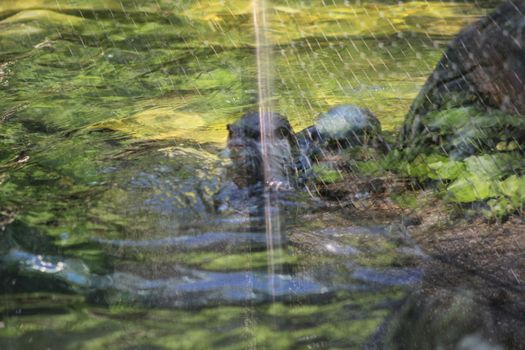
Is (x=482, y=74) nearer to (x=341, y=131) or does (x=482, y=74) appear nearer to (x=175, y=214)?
(x=341, y=131)

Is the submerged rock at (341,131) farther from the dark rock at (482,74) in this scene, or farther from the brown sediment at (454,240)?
the brown sediment at (454,240)

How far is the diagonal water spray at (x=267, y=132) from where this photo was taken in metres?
3.46

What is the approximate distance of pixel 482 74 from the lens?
4254 millimetres

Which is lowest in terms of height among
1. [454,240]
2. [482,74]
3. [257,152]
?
[257,152]

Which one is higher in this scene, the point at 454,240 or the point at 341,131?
the point at 454,240

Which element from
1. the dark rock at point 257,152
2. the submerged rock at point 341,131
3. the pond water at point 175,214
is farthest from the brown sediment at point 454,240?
the submerged rock at point 341,131

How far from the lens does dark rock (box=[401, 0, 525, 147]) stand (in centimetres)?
414

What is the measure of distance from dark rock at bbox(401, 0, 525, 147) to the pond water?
2.34 ft

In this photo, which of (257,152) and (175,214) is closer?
(175,214)

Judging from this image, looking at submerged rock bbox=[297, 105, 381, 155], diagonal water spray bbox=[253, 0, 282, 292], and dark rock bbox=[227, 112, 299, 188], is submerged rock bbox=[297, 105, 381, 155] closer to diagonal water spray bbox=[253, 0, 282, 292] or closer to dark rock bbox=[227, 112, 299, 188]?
dark rock bbox=[227, 112, 299, 188]

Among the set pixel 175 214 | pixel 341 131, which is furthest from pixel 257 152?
pixel 175 214

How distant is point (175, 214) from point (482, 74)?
194cm

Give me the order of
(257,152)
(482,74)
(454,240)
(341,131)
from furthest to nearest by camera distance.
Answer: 1. (341,131)
2. (257,152)
3. (482,74)
4. (454,240)

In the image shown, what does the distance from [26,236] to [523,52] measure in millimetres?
2833
